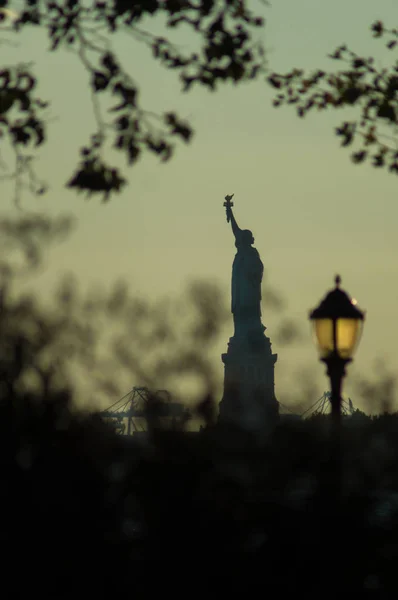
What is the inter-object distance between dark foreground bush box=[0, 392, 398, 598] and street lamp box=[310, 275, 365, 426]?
70cm

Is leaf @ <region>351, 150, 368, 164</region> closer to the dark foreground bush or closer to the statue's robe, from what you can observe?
the dark foreground bush

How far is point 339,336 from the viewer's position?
612 inches

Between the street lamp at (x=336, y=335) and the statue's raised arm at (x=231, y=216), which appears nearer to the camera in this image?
the street lamp at (x=336, y=335)

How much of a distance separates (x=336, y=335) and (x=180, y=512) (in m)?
2.52

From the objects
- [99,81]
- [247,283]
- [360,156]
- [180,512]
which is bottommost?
[180,512]

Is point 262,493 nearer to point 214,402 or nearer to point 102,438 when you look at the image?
point 214,402

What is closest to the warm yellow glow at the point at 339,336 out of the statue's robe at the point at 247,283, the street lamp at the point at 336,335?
the street lamp at the point at 336,335

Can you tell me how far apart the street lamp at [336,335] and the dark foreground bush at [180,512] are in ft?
2.30

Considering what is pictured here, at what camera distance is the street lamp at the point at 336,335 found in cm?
1549

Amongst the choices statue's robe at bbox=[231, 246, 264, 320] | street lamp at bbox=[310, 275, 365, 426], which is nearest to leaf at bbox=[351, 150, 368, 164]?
street lamp at bbox=[310, 275, 365, 426]

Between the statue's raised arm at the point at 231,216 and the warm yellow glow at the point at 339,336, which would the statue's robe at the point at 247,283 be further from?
the warm yellow glow at the point at 339,336

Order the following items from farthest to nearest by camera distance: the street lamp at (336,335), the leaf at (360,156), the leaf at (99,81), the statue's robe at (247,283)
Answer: the statue's robe at (247,283)
the leaf at (360,156)
the street lamp at (336,335)
the leaf at (99,81)

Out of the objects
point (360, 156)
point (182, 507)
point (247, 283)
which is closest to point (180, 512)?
point (182, 507)

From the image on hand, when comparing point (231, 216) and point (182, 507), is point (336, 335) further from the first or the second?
point (231, 216)
